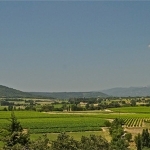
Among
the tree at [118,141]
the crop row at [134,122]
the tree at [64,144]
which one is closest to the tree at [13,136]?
the tree at [64,144]

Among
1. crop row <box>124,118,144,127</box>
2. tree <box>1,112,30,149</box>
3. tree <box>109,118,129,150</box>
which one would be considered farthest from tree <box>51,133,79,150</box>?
crop row <box>124,118,144,127</box>

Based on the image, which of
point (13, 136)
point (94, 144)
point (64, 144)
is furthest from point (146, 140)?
point (13, 136)

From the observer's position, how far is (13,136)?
82.1 feet

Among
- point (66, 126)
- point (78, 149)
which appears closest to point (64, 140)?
point (78, 149)

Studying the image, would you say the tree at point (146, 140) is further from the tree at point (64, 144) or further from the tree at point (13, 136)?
the tree at point (13, 136)

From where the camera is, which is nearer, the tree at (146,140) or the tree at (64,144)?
the tree at (64,144)

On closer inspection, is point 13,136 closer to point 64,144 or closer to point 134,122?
point 64,144

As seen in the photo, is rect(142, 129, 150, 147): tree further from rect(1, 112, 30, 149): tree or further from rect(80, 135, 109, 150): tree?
rect(1, 112, 30, 149): tree

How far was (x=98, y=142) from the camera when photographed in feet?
97.5

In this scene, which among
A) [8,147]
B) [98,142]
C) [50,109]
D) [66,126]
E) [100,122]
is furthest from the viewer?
[50,109]

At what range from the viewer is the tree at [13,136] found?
24984mm

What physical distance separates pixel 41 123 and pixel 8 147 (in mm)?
54240

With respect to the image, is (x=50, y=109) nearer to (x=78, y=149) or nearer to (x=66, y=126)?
(x=66, y=126)

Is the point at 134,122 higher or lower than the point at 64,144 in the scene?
lower
